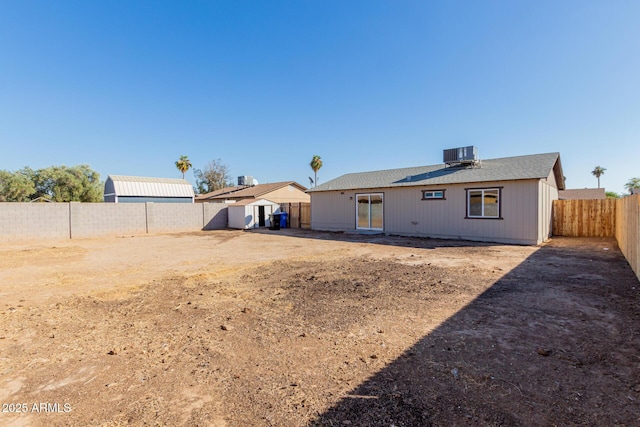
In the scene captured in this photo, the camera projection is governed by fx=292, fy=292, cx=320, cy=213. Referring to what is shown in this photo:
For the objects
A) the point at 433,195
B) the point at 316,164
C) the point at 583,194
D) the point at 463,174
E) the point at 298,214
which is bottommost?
the point at 298,214

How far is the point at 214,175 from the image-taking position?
47.2 meters

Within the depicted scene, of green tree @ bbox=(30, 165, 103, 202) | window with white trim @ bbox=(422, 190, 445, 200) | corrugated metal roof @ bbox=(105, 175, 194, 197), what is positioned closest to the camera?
window with white trim @ bbox=(422, 190, 445, 200)

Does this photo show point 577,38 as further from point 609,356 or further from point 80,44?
point 80,44

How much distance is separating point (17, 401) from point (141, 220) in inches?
688

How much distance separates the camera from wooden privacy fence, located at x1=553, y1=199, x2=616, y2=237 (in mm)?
12812

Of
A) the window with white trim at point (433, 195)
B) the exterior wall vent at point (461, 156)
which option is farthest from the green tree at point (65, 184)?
the exterior wall vent at point (461, 156)

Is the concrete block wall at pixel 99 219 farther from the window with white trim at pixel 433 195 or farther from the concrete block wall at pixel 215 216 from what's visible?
the window with white trim at pixel 433 195

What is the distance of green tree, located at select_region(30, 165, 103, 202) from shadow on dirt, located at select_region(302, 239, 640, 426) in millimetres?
48113

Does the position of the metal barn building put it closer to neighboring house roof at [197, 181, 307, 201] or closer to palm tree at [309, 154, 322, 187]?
neighboring house roof at [197, 181, 307, 201]

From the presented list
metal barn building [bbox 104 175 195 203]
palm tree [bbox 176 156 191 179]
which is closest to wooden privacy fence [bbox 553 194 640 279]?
metal barn building [bbox 104 175 195 203]

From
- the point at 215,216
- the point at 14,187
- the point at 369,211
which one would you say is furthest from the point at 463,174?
the point at 14,187

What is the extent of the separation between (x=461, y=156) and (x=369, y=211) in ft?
17.4

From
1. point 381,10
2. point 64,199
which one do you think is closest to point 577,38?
point 381,10

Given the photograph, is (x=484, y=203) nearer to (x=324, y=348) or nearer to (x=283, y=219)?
(x=324, y=348)
